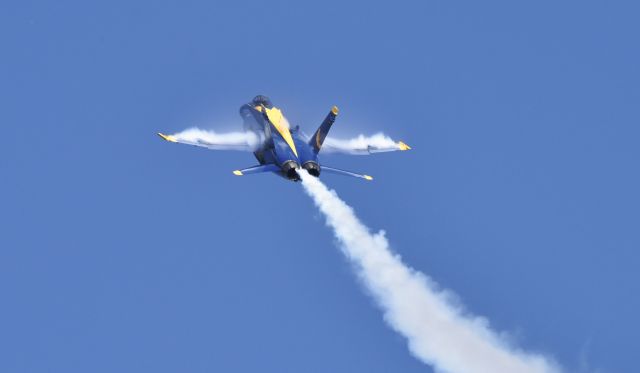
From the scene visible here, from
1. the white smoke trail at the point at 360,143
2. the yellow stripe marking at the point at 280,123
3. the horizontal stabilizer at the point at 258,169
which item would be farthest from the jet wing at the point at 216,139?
the white smoke trail at the point at 360,143

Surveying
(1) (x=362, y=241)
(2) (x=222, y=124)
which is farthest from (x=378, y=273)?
(2) (x=222, y=124)

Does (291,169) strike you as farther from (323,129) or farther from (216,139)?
(216,139)

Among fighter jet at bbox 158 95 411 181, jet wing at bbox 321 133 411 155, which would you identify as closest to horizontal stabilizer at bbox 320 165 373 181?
fighter jet at bbox 158 95 411 181

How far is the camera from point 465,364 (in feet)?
314

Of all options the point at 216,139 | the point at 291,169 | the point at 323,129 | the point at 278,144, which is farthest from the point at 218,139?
the point at 291,169

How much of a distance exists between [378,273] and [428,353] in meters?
6.70

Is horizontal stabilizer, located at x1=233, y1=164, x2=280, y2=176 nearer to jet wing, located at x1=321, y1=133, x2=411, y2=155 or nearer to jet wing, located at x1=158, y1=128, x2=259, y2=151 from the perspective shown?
jet wing, located at x1=158, y1=128, x2=259, y2=151

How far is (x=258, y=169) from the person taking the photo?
99.4 metres

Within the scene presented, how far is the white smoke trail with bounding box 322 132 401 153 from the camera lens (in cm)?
10925

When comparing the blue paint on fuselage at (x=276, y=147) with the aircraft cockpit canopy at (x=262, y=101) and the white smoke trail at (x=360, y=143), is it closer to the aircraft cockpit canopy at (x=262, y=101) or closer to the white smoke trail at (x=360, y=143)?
the aircraft cockpit canopy at (x=262, y=101)

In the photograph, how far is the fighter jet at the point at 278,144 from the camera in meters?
101

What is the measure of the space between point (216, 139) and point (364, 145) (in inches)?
393

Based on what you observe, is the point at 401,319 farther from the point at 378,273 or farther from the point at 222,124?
the point at 222,124

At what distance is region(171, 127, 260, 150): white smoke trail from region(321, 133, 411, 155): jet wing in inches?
206
